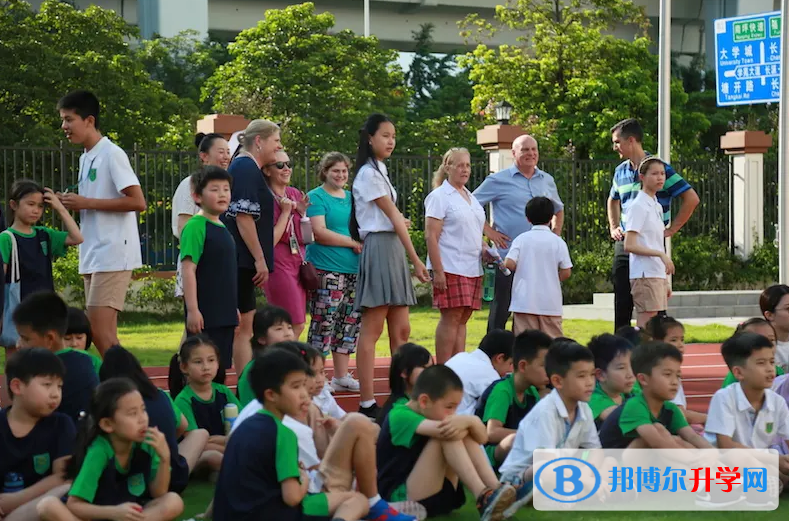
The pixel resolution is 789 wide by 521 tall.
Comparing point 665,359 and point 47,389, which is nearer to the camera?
point 47,389

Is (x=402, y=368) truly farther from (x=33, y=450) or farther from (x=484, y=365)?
(x=33, y=450)

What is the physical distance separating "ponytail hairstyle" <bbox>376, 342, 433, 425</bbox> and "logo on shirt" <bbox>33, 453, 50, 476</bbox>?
1475 mm

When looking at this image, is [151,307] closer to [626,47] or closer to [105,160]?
[105,160]

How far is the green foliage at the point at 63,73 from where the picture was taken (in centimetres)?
2328

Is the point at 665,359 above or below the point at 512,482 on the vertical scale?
above

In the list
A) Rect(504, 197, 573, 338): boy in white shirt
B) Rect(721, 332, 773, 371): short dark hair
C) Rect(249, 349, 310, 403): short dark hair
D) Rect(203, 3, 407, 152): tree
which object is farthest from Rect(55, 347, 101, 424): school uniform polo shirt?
Rect(203, 3, 407, 152): tree

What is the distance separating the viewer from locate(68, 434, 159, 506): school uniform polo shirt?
457cm

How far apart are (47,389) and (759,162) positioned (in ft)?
56.6

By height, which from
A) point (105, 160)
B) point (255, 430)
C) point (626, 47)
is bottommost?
point (255, 430)

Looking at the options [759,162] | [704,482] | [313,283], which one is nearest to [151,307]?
[313,283]

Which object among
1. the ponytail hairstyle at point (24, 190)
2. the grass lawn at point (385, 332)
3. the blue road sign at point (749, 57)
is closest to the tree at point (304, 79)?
the blue road sign at point (749, 57)

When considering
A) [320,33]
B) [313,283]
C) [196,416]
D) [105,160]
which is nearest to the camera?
[196,416]

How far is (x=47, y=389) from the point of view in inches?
192

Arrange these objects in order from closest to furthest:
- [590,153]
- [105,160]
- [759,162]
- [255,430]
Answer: [255,430] → [105,160] → [759,162] → [590,153]
